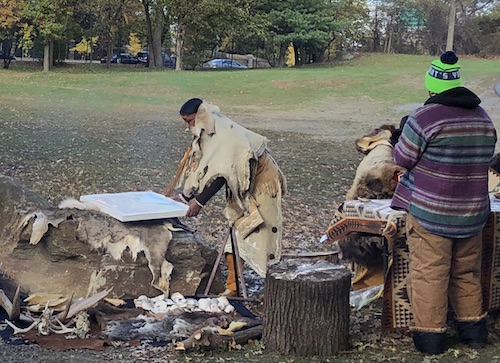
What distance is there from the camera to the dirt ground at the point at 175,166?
413 centimetres

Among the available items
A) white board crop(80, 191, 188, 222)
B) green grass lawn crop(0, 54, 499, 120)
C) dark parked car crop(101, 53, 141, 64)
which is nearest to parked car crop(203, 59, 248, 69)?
dark parked car crop(101, 53, 141, 64)

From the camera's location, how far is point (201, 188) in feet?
16.3

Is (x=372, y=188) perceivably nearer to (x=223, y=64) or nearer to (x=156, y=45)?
(x=156, y=45)

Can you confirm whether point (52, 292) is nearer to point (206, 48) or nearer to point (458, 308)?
point (458, 308)

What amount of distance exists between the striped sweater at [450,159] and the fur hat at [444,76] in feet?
0.20

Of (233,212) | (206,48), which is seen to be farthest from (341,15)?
(233,212)

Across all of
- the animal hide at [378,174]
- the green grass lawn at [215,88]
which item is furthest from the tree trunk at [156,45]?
the animal hide at [378,174]

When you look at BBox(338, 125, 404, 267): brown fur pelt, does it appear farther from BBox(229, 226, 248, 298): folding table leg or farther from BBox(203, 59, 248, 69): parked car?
BBox(203, 59, 248, 69): parked car

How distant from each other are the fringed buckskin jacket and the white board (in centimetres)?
17

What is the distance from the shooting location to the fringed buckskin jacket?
4.88m

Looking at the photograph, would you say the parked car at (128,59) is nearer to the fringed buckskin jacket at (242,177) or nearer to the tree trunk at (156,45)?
the tree trunk at (156,45)

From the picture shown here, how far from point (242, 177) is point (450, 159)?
146 cm

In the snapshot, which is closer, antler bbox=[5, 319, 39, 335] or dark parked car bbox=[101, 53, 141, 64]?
antler bbox=[5, 319, 39, 335]

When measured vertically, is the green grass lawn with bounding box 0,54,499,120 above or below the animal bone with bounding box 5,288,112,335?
above
